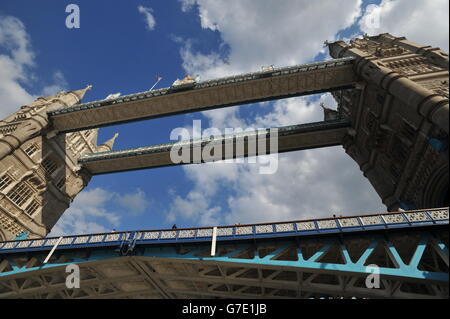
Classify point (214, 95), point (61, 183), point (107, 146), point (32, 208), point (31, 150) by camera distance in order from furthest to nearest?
point (107, 146)
point (61, 183)
point (214, 95)
point (31, 150)
point (32, 208)

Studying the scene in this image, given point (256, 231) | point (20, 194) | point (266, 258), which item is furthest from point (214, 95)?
point (20, 194)

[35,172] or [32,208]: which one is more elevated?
[35,172]

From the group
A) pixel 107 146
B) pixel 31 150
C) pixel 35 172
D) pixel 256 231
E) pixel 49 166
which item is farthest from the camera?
pixel 107 146

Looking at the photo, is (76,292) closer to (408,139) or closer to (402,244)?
(402,244)

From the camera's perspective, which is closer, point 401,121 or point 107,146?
point 401,121

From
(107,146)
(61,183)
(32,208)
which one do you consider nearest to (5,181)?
(32,208)

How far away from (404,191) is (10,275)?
29441mm

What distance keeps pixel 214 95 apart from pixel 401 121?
1912 centimetres

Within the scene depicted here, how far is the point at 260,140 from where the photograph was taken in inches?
1265

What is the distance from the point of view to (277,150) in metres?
33.2

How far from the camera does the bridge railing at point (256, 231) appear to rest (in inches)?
570

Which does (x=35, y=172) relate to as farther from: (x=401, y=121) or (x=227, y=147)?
(x=401, y=121)

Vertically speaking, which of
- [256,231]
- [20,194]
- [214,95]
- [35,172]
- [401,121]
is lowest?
[256,231]
